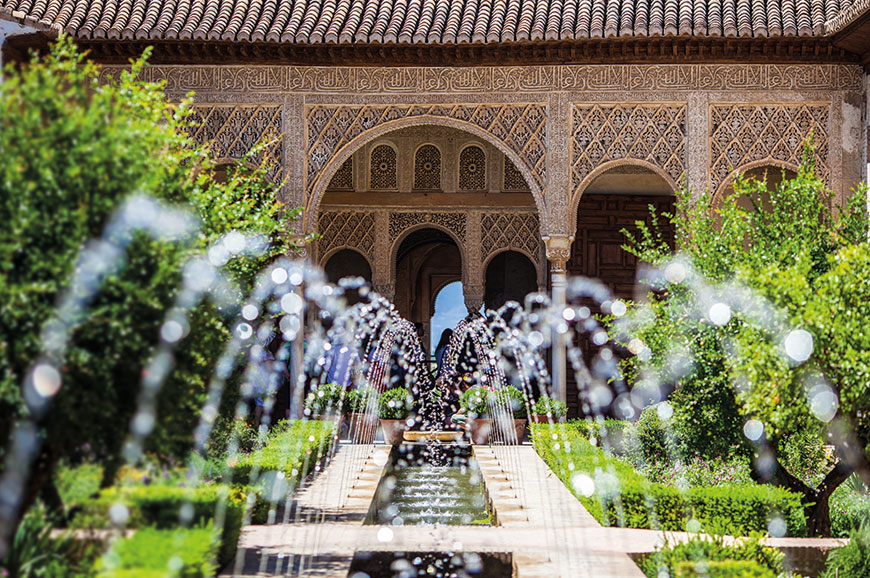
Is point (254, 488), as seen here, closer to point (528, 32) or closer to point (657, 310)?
point (657, 310)

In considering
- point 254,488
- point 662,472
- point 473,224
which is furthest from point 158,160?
point 473,224

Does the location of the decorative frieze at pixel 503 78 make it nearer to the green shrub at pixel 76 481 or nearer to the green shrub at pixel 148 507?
the green shrub at pixel 148 507

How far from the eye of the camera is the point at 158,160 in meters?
4.93

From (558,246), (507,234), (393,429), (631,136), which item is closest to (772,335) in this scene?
(558,246)

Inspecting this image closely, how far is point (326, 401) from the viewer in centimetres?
1352

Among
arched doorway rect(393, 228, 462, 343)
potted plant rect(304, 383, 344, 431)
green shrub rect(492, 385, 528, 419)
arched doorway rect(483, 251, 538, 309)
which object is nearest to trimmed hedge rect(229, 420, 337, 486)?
potted plant rect(304, 383, 344, 431)

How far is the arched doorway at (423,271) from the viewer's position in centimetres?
1938

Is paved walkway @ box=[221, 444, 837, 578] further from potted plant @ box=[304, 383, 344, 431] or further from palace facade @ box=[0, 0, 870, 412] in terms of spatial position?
palace facade @ box=[0, 0, 870, 412]

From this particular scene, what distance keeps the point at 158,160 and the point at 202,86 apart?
29.0 ft

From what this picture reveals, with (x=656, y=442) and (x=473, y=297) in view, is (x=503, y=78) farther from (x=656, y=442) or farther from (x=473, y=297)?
(x=656, y=442)

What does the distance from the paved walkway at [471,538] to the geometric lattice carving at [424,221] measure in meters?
7.54

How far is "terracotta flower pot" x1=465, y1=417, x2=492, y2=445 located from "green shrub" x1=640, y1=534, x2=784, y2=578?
7.28 m

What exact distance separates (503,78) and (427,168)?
145 inches

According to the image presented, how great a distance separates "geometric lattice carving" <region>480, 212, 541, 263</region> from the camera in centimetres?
1658
